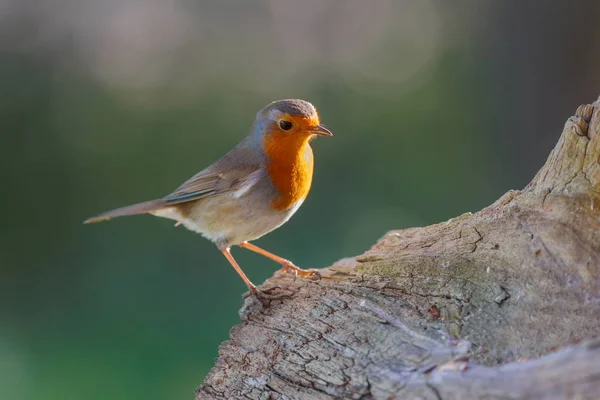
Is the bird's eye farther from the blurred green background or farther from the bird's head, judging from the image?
the blurred green background

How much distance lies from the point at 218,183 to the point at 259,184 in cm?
22

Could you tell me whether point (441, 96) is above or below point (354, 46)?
below

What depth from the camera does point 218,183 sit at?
271cm

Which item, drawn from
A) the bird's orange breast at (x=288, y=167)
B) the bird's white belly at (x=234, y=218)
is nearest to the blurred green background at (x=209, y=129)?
the bird's white belly at (x=234, y=218)

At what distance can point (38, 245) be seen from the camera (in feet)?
13.7

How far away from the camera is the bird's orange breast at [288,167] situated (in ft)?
8.43

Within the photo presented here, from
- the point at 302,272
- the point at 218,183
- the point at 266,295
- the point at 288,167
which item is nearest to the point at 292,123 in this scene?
the point at 288,167

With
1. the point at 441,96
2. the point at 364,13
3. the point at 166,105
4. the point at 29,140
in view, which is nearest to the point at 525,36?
the point at 441,96

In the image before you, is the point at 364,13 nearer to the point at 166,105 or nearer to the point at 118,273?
the point at 166,105

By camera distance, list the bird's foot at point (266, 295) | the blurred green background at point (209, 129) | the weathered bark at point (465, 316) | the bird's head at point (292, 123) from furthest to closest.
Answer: the blurred green background at point (209, 129), the bird's head at point (292, 123), the bird's foot at point (266, 295), the weathered bark at point (465, 316)

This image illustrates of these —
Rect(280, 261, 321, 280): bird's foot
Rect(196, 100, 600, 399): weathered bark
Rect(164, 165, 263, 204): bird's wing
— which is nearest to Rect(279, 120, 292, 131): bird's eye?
Rect(164, 165, 263, 204): bird's wing

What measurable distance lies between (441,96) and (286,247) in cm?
168

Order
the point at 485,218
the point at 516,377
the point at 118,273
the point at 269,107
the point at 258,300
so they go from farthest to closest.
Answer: the point at 118,273, the point at 269,107, the point at 258,300, the point at 485,218, the point at 516,377

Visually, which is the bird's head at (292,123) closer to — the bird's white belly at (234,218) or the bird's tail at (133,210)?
the bird's white belly at (234,218)
